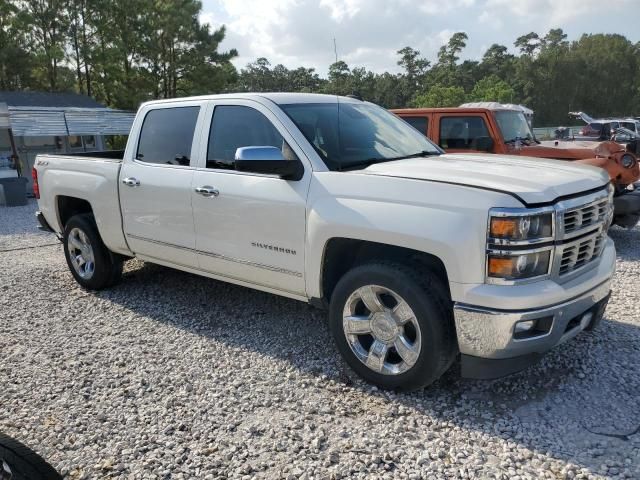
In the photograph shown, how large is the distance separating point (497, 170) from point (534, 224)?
640mm

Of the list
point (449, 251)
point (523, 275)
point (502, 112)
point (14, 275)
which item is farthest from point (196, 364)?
point (502, 112)

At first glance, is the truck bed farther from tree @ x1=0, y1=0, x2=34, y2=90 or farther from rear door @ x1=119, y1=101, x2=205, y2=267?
tree @ x1=0, y1=0, x2=34, y2=90

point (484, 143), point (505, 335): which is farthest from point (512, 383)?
point (484, 143)

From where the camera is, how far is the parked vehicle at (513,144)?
716cm

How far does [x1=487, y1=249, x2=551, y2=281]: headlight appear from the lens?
9.09 ft

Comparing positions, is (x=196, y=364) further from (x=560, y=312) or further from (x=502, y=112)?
(x=502, y=112)

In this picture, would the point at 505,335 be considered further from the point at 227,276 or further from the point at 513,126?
the point at 513,126

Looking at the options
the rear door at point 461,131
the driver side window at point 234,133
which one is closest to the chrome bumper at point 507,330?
the driver side window at point 234,133

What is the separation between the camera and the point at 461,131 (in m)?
7.82

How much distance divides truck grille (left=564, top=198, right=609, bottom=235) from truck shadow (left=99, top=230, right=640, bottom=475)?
1056 millimetres

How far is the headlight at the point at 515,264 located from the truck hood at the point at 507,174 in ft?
0.93

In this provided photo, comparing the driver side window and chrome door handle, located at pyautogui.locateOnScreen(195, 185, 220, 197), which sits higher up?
the driver side window

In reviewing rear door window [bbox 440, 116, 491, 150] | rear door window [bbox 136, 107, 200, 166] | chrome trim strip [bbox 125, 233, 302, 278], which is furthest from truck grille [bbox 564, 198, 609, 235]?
rear door window [bbox 440, 116, 491, 150]

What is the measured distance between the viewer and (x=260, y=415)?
319cm
